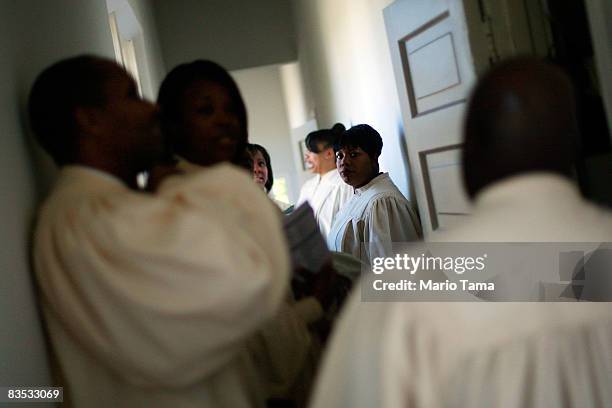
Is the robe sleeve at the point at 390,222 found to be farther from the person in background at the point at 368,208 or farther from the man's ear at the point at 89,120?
the man's ear at the point at 89,120

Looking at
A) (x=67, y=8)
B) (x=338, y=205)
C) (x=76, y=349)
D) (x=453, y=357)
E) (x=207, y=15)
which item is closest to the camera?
(x=453, y=357)

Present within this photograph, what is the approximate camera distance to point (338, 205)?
3.85 metres

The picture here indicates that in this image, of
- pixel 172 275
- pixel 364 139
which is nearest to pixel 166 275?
pixel 172 275

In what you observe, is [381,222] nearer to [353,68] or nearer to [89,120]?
[353,68]

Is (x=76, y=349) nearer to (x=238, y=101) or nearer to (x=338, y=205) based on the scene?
(x=238, y=101)

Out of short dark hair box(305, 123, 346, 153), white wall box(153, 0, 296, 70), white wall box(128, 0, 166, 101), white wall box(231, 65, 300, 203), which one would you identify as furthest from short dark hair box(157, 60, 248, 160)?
white wall box(231, 65, 300, 203)

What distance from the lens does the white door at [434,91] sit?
6.69 ft

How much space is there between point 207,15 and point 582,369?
178 inches

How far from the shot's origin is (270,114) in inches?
282

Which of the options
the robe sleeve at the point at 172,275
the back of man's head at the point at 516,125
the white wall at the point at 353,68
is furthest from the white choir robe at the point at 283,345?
the white wall at the point at 353,68

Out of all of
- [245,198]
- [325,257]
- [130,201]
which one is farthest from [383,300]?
[325,257]

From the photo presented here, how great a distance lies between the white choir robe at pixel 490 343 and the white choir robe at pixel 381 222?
6.42ft

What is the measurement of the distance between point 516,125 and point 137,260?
0.52 meters

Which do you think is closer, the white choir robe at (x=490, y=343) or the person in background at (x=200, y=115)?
the white choir robe at (x=490, y=343)
